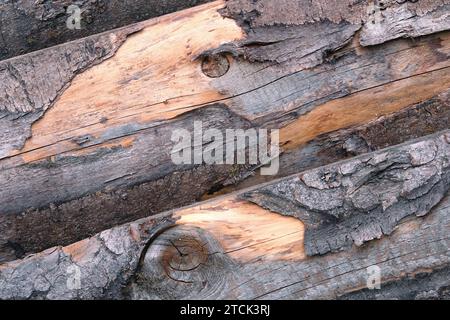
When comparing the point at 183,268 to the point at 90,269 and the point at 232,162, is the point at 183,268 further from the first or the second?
the point at 232,162

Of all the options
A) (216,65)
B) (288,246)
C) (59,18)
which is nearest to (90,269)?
(288,246)

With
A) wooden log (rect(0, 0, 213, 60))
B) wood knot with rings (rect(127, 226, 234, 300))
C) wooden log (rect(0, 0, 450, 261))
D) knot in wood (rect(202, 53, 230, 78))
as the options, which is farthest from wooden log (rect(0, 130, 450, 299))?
wooden log (rect(0, 0, 213, 60))

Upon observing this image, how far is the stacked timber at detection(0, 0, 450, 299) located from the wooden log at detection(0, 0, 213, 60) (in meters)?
0.02

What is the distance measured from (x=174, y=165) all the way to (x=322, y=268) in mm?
581

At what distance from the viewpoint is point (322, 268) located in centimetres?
222

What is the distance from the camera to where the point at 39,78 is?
2408 mm

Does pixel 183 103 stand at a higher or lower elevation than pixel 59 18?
lower

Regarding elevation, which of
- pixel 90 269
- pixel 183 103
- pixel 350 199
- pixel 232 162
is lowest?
pixel 90 269

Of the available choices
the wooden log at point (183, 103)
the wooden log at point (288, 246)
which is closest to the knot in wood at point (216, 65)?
the wooden log at point (183, 103)

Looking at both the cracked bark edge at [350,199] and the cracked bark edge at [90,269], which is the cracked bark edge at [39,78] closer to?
the cracked bark edge at [90,269]

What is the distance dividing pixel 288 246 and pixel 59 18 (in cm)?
107

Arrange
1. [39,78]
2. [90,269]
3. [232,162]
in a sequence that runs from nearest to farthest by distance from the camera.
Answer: [90,269] < [39,78] < [232,162]
